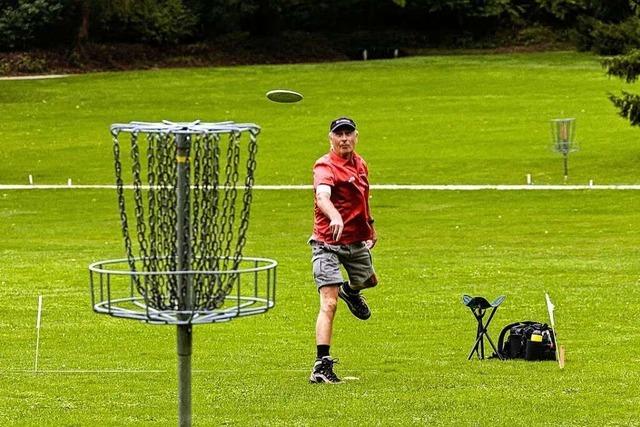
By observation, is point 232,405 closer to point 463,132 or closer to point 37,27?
point 463,132

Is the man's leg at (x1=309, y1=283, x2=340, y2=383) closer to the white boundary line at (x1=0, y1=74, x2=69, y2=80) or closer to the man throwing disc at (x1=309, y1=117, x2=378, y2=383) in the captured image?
the man throwing disc at (x1=309, y1=117, x2=378, y2=383)

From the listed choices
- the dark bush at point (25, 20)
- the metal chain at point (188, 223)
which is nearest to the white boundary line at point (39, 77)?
the dark bush at point (25, 20)

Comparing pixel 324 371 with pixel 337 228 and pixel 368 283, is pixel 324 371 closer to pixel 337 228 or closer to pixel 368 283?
pixel 368 283

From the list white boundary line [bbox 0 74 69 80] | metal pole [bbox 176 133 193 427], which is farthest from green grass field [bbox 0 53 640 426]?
metal pole [bbox 176 133 193 427]

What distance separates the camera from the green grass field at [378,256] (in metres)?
11.1

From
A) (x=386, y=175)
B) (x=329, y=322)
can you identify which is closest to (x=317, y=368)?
(x=329, y=322)

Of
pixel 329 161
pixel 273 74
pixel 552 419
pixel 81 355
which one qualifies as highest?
pixel 329 161

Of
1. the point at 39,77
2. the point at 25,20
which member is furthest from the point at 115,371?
the point at 25,20

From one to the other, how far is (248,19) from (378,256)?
197 feet

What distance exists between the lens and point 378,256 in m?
25.5

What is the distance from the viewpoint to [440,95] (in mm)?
61812

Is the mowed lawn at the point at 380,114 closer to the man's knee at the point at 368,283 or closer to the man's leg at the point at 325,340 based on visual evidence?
the man's knee at the point at 368,283

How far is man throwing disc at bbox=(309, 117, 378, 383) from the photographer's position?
38.7 ft

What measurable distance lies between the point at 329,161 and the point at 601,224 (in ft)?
65.1
